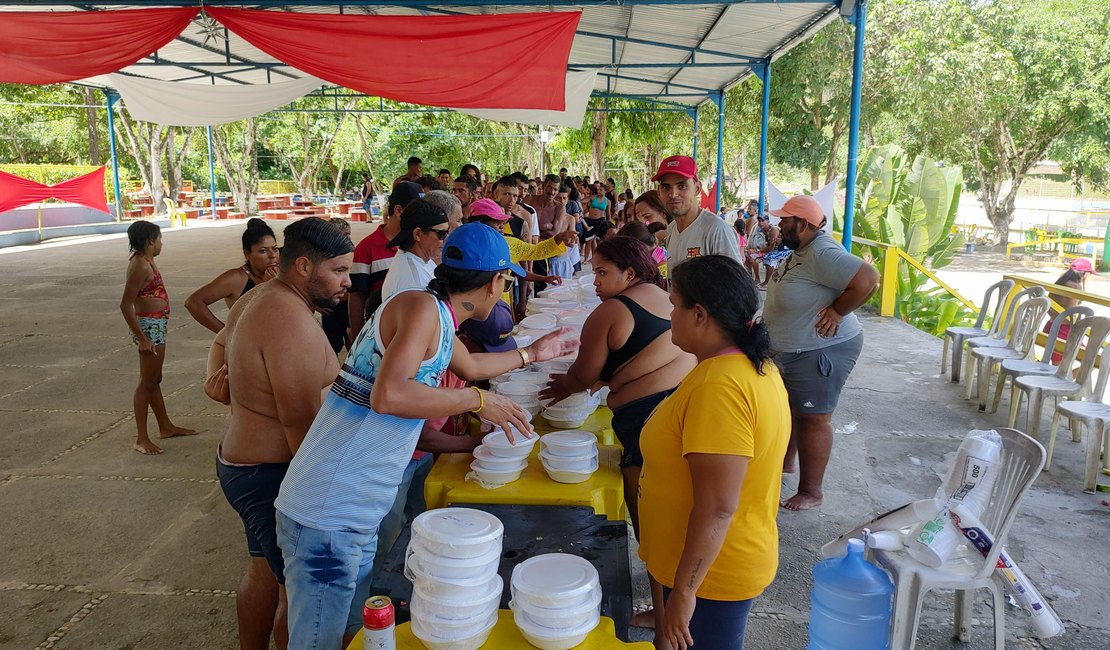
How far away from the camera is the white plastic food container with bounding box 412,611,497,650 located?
1742 millimetres

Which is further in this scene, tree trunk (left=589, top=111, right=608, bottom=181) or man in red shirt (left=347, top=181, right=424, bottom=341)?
tree trunk (left=589, top=111, right=608, bottom=181)

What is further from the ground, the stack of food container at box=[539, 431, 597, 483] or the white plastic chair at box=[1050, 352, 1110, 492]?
the stack of food container at box=[539, 431, 597, 483]

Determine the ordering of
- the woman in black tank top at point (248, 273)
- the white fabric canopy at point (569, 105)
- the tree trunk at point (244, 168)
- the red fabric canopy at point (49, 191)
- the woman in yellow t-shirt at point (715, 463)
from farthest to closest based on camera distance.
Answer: the tree trunk at point (244, 168) → the red fabric canopy at point (49, 191) → the white fabric canopy at point (569, 105) → the woman in black tank top at point (248, 273) → the woman in yellow t-shirt at point (715, 463)

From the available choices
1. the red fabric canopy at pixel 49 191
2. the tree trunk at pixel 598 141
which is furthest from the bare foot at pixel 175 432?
the tree trunk at pixel 598 141

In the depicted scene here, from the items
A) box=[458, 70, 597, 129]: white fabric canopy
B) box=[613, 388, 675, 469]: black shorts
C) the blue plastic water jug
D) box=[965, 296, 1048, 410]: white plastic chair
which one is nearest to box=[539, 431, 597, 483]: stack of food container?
box=[613, 388, 675, 469]: black shorts

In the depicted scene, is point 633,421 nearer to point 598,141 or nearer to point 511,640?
point 511,640

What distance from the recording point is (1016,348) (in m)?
6.60

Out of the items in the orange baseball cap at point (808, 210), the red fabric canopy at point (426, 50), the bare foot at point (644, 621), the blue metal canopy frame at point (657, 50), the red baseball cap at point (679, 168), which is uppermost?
the blue metal canopy frame at point (657, 50)

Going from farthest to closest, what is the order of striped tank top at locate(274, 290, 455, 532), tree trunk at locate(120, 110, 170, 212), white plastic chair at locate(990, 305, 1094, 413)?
tree trunk at locate(120, 110, 170, 212) < white plastic chair at locate(990, 305, 1094, 413) < striped tank top at locate(274, 290, 455, 532)

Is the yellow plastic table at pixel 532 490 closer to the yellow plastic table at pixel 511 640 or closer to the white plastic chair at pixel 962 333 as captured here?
the yellow plastic table at pixel 511 640

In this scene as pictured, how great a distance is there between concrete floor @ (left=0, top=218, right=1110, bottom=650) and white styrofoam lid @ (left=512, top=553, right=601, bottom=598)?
5.47 feet

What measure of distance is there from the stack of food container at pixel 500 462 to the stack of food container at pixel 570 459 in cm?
9

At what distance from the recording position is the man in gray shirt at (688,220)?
434 cm

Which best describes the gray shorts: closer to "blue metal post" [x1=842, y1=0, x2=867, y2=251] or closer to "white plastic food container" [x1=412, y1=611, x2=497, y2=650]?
"white plastic food container" [x1=412, y1=611, x2=497, y2=650]
